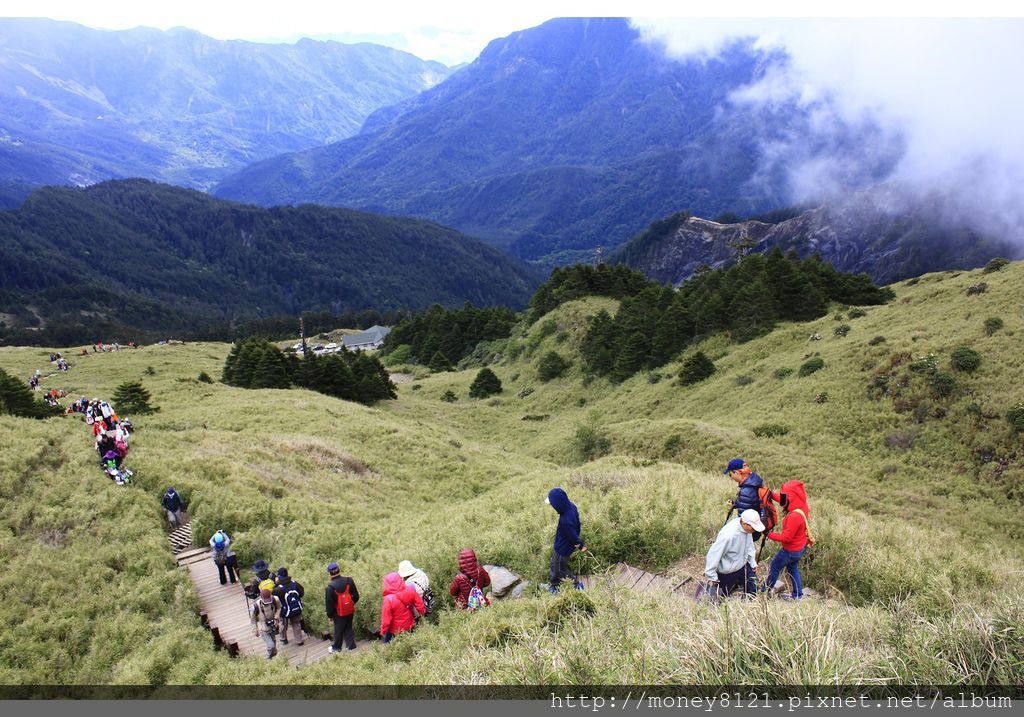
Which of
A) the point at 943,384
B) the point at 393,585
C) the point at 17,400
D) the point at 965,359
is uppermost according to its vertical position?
the point at 17,400

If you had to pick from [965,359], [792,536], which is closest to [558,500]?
[792,536]

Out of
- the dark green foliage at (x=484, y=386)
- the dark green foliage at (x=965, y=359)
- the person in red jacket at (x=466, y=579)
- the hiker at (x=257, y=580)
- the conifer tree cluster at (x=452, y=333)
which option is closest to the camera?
the person in red jacket at (x=466, y=579)

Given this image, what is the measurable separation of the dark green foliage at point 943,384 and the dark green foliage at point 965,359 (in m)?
0.72

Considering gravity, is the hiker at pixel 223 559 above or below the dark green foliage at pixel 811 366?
above

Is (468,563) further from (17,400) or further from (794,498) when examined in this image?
(17,400)

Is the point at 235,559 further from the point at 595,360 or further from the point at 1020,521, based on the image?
the point at 595,360

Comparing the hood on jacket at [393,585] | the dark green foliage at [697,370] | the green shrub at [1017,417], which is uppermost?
the hood on jacket at [393,585]

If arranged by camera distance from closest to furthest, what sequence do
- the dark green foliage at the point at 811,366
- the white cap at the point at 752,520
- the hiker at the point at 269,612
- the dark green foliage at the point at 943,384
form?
the white cap at the point at 752,520 < the hiker at the point at 269,612 < the dark green foliage at the point at 943,384 < the dark green foliage at the point at 811,366

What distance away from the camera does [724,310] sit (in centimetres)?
4731

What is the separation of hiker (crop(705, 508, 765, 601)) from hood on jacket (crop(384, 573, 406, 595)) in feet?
16.5

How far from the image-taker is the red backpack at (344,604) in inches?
362

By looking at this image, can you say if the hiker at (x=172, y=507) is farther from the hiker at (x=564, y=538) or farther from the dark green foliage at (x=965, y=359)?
the dark green foliage at (x=965, y=359)

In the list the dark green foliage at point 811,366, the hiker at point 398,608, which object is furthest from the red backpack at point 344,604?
the dark green foliage at point 811,366

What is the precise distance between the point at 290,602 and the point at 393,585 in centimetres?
255
